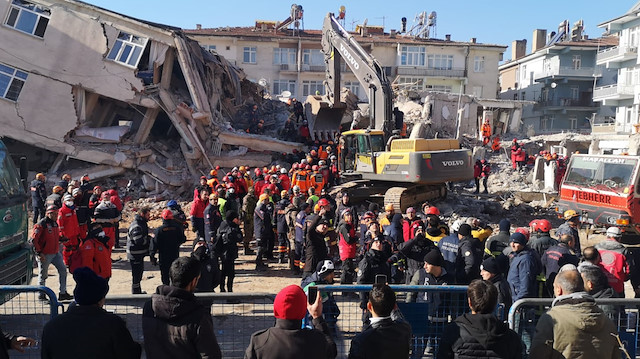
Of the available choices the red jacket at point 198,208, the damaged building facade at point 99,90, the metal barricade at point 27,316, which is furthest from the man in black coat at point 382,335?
the damaged building facade at point 99,90

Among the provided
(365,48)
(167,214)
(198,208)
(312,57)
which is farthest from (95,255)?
(365,48)

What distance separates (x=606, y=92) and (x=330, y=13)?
3185cm

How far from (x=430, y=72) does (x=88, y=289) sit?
1825 inches

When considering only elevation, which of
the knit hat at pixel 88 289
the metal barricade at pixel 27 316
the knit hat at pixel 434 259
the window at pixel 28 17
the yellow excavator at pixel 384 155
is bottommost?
the metal barricade at pixel 27 316

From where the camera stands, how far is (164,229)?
8.29m

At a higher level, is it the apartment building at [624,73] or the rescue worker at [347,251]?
the apartment building at [624,73]

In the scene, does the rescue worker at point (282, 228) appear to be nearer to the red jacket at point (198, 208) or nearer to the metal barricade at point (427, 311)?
→ the red jacket at point (198, 208)

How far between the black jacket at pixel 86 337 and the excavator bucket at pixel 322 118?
1836cm

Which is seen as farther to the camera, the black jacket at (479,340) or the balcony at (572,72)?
the balcony at (572,72)

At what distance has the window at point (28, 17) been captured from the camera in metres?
18.4

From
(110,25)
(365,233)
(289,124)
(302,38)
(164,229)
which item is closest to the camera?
(164,229)

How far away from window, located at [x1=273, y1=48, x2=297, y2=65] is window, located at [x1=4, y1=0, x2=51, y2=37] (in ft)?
92.1

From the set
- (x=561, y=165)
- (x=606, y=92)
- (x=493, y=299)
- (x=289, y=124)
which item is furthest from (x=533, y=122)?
(x=493, y=299)

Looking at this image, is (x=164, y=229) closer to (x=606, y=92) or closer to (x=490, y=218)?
(x=490, y=218)
